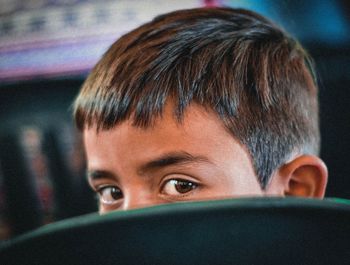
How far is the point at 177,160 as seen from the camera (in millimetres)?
729

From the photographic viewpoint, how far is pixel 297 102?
87 cm

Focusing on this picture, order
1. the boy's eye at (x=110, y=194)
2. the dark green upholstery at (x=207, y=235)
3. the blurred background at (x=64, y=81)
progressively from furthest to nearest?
the blurred background at (x=64, y=81), the boy's eye at (x=110, y=194), the dark green upholstery at (x=207, y=235)

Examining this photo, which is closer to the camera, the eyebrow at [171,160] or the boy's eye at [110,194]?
the eyebrow at [171,160]

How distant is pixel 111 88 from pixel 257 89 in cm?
25

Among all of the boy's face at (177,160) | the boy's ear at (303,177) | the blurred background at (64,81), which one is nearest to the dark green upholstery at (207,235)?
the boy's face at (177,160)

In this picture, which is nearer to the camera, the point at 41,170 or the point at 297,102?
the point at 297,102

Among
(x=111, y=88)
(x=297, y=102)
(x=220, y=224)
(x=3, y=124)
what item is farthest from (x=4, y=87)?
(x=220, y=224)

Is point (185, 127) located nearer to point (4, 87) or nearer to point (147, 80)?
point (147, 80)

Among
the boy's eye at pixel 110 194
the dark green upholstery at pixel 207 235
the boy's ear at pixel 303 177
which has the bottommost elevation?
the dark green upholstery at pixel 207 235

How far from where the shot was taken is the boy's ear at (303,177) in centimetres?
81

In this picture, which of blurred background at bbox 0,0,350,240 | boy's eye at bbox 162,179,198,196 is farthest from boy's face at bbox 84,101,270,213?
blurred background at bbox 0,0,350,240

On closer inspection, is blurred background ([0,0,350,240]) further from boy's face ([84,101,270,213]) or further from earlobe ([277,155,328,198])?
boy's face ([84,101,270,213])

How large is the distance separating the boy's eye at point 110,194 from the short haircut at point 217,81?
0.13 meters

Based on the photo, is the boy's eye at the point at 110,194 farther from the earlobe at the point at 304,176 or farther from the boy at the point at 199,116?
the earlobe at the point at 304,176
